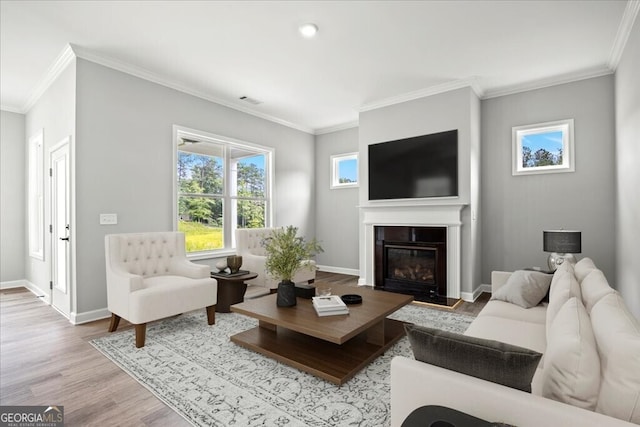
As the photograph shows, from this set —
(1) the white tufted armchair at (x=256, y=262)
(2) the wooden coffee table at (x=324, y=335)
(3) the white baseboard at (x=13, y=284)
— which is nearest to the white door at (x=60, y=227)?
(3) the white baseboard at (x=13, y=284)

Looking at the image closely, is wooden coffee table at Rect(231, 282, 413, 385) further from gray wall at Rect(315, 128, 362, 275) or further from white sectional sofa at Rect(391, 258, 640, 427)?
gray wall at Rect(315, 128, 362, 275)

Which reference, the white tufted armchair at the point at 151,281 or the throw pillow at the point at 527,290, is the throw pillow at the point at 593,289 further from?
the white tufted armchair at the point at 151,281

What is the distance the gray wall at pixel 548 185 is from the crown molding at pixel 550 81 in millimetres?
60

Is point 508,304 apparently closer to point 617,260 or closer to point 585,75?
point 617,260

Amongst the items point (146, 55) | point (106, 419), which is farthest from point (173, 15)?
point (106, 419)

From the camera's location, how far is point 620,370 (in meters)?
0.97

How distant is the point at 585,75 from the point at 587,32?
3.78ft

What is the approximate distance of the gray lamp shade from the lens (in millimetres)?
3588

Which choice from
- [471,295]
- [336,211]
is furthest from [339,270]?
[471,295]

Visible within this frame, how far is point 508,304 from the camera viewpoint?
2.64 m

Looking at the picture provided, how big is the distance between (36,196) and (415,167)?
19.4 ft

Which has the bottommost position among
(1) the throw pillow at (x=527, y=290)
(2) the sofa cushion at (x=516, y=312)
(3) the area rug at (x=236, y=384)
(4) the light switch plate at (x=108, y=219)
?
(3) the area rug at (x=236, y=384)

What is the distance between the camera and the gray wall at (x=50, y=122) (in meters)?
3.57

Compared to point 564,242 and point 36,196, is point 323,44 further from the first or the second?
point 36,196
